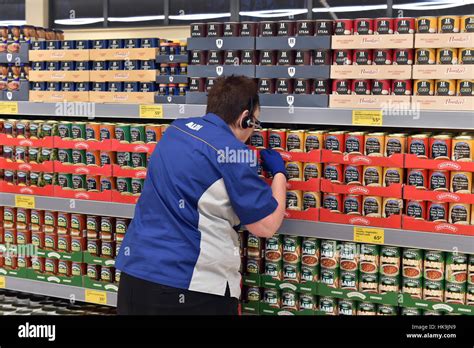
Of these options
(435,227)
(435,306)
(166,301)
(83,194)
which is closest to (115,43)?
(83,194)

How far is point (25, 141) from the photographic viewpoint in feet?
11.2

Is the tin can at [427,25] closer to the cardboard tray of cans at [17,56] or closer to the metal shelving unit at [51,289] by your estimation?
the metal shelving unit at [51,289]

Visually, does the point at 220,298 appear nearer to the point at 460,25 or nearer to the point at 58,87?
the point at 460,25

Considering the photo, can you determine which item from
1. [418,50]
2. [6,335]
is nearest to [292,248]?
[418,50]

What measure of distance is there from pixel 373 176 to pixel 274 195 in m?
0.47

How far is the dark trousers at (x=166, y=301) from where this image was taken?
7.18 feet

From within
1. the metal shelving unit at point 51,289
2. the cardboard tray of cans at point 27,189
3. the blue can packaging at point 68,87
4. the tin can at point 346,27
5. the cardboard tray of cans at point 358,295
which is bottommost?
the metal shelving unit at point 51,289

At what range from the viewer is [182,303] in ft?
7.18

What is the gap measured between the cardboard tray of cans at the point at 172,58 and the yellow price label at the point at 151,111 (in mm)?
274

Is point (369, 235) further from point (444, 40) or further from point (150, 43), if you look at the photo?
point (150, 43)

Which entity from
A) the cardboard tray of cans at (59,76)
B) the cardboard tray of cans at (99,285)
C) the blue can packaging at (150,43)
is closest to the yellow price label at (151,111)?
the blue can packaging at (150,43)

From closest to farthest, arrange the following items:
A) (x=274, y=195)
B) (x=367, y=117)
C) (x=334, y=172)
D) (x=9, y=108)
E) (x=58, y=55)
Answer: (x=274, y=195)
(x=367, y=117)
(x=334, y=172)
(x=58, y=55)
(x=9, y=108)

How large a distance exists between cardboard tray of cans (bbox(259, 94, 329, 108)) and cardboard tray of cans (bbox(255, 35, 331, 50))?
0.71ft

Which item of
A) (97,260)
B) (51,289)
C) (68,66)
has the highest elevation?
(68,66)
